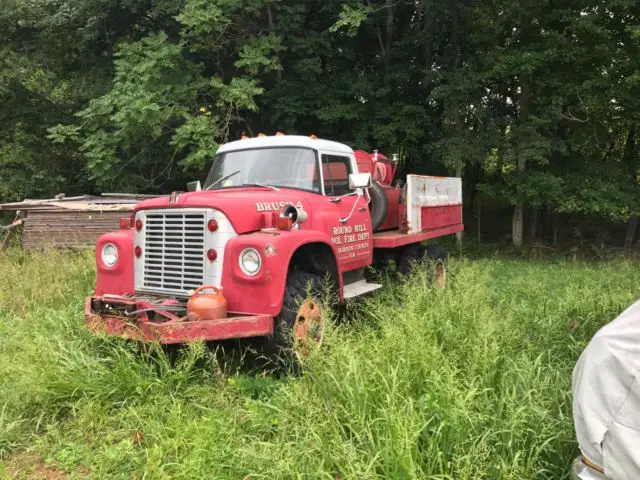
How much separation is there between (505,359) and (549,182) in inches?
424

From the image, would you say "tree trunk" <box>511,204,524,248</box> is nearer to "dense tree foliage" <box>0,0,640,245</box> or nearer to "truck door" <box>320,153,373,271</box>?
"dense tree foliage" <box>0,0,640,245</box>

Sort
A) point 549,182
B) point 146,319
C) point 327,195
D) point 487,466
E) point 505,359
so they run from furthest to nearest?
point 549,182 → point 327,195 → point 146,319 → point 505,359 → point 487,466

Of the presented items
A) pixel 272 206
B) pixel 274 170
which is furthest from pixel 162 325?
pixel 274 170

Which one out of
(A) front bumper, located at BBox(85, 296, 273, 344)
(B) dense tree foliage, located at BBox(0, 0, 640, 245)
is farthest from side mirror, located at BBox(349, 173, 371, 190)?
(B) dense tree foliage, located at BBox(0, 0, 640, 245)

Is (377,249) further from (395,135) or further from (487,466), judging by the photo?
(395,135)

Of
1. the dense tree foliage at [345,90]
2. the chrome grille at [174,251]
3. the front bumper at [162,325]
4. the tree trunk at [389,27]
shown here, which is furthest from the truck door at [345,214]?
the tree trunk at [389,27]

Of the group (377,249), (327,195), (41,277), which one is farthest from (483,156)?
(41,277)

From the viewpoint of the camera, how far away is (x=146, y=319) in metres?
4.25

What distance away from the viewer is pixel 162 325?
405cm

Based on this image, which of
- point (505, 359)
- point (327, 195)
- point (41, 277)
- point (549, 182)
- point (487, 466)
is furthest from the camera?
point (549, 182)

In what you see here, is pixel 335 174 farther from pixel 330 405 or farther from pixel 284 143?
pixel 330 405

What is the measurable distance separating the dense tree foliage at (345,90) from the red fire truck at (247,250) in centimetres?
779

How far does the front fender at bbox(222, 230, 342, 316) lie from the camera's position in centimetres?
435

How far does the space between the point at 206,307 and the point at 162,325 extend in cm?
36
